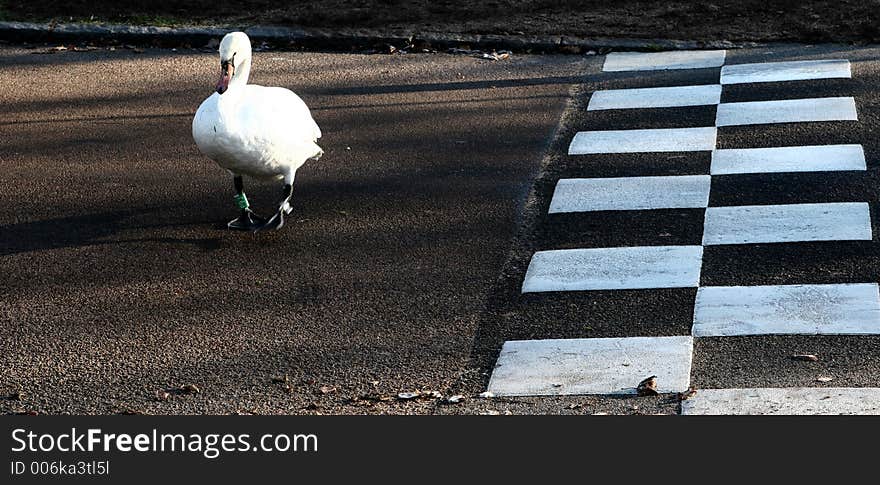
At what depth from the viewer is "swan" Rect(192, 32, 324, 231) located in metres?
6.00

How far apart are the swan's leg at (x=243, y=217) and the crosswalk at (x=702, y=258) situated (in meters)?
1.42

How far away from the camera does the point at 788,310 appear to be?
5203mm

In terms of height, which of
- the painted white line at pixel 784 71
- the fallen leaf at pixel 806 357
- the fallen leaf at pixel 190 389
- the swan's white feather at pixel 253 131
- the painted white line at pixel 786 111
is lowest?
the fallen leaf at pixel 190 389

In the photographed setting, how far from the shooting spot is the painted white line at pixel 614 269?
18.3ft

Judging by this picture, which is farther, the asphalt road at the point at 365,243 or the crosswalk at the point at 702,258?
the asphalt road at the point at 365,243

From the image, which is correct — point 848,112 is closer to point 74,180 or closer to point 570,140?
point 570,140

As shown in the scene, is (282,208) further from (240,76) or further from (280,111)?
(240,76)

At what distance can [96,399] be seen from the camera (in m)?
4.76

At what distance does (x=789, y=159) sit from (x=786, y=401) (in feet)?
9.33

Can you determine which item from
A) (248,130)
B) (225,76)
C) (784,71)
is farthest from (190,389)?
(784,71)

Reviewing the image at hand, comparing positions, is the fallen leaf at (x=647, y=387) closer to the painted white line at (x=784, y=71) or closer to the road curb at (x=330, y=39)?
the painted white line at (x=784, y=71)

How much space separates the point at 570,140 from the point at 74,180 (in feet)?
9.09

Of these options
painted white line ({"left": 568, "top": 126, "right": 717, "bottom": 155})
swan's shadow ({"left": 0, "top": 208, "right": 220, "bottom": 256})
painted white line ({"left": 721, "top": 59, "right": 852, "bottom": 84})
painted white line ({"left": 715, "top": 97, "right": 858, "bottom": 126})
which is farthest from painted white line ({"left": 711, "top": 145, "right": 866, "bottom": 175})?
swan's shadow ({"left": 0, "top": 208, "right": 220, "bottom": 256})

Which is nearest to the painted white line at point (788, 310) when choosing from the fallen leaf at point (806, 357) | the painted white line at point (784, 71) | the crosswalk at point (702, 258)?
the crosswalk at point (702, 258)
